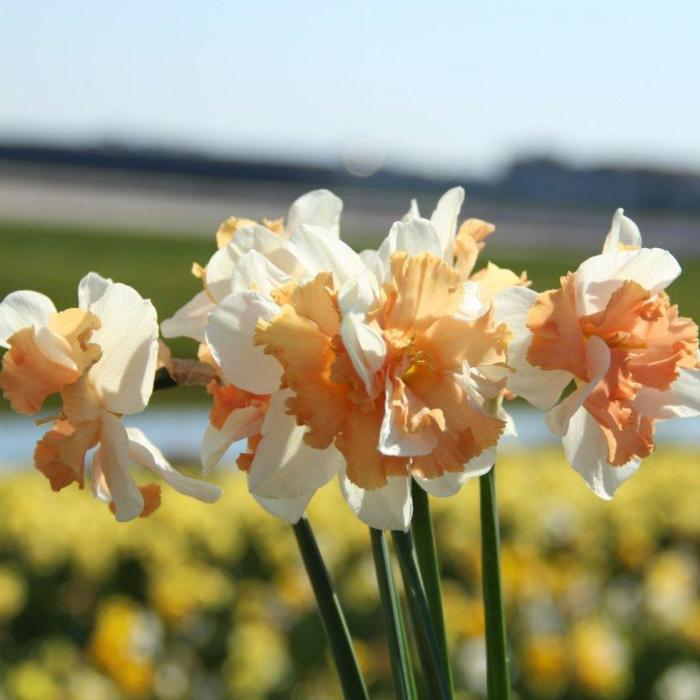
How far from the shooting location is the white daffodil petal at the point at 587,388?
33.4 inches

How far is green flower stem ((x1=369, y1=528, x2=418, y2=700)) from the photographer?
2.88 ft

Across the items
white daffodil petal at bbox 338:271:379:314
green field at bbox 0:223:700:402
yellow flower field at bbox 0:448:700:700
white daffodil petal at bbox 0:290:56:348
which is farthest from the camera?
green field at bbox 0:223:700:402

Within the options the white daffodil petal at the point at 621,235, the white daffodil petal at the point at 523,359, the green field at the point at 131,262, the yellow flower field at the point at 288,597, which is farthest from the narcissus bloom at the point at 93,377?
the green field at the point at 131,262

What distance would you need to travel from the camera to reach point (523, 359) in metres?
0.89

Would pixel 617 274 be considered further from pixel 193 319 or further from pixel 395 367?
pixel 193 319

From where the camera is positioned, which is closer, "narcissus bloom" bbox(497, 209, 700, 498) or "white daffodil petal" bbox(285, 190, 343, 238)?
"narcissus bloom" bbox(497, 209, 700, 498)

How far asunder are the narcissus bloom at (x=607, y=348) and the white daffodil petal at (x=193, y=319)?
0.75 ft

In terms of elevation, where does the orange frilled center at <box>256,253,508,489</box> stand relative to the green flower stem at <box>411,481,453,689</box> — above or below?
above

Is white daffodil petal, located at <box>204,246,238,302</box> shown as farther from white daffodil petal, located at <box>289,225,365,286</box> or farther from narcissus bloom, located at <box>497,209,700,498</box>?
narcissus bloom, located at <box>497,209,700,498</box>

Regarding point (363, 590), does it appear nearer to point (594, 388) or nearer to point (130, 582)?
point (130, 582)

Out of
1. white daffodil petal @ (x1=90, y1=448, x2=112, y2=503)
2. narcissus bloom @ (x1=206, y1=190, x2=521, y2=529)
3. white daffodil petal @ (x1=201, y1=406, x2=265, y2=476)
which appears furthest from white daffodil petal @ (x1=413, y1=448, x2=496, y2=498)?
white daffodil petal @ (x1=90, y1=448, x2=112, y2=503)

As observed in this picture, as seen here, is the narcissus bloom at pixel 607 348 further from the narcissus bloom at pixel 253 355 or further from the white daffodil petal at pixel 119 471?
the white daffodil petal at pixel 119 471

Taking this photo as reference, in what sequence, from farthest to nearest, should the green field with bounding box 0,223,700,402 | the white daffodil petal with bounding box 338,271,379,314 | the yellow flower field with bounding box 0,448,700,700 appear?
the green field with bounding box 0,223,700,402, the yellow flower field with bounding box 0,448,700,700, the white daffodil petal with bounding box 338,271,379,314

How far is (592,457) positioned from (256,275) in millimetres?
261
